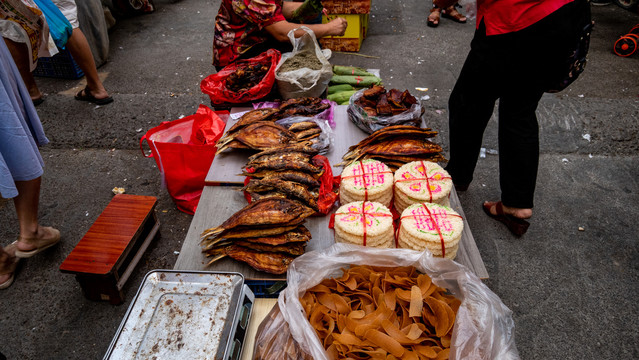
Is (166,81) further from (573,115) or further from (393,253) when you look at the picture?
(573,115)

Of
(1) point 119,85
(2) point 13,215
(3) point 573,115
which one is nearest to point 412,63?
(3) point 573,115

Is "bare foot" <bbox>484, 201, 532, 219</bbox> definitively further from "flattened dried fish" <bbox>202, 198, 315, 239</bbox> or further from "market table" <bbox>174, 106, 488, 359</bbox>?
"flattened dried fish" <bbox>202, 198, 315, 239</bbox>

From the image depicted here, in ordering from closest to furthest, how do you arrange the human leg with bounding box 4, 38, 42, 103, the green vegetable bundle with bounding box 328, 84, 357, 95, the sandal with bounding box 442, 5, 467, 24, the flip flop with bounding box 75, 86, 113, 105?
the human leg with bounding box 4, 38, 42, 103 → the green vegetable bundle with bounding box 328, 84, 357, 95 → the flip flop with bounding box 75, 86, 113, 105 → the sandal with bounding box 442, 5, 467, 24

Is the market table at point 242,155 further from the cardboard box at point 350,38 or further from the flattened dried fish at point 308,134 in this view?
the cardboard box at point 350,38

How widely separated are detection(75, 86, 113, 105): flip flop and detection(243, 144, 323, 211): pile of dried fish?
11.1 feet

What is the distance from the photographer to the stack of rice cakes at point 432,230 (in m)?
1.64

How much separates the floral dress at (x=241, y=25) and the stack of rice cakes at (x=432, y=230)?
2211 millimetres

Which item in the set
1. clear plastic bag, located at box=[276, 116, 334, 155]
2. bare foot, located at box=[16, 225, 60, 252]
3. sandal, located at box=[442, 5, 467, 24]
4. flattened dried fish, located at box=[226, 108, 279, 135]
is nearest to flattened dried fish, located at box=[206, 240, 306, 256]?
clear plastic bag, located at box=[276, 116, 334, 155]

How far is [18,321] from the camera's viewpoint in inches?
97.0

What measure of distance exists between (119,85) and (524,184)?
5.02m

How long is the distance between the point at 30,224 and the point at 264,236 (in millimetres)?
2065

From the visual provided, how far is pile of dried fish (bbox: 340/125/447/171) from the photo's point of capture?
218 cm

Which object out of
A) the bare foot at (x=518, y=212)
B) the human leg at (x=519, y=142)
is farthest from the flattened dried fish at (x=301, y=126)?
the bare foot at (x=518, y=212)

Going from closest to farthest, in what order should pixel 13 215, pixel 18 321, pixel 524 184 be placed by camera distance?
pixel 18 321, pixel 524 184, pixel 13 215
